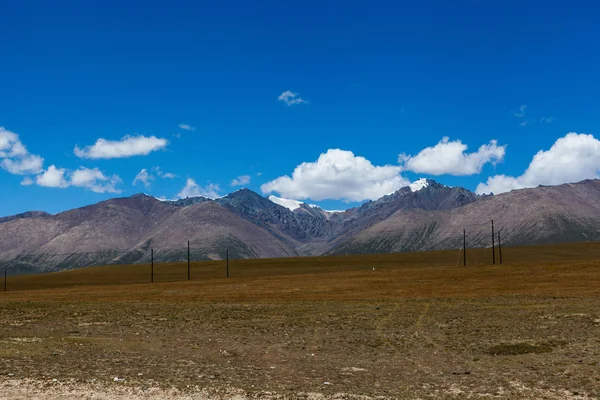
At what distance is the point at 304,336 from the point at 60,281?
156463mm

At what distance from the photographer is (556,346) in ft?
78.8

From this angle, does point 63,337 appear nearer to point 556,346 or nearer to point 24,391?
point 24,391

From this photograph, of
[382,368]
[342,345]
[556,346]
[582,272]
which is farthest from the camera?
[582,272]

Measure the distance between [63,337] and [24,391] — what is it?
1319 cm

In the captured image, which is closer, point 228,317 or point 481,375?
point 481,375

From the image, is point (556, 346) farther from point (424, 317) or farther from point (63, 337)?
point (63, 337)

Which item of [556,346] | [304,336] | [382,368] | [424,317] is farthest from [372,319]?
[382,368]

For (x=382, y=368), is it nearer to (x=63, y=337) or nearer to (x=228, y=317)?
(x=63, y=337)

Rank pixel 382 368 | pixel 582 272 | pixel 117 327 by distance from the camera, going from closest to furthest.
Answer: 1. pixel 382 368
2. pixel 117 327
3. pixel 582 272

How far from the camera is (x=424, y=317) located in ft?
115

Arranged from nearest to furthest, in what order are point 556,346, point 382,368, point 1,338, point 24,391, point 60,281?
point 24,391 → point 382,368 → point 556,346 → point 1,338 → point 60,281

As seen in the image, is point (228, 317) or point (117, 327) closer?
point (117, 327)

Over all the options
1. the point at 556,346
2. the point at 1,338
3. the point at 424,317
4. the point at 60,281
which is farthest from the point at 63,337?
the point at 60,281

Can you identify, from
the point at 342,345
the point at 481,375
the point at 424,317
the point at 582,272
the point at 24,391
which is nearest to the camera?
the point at 24,391
